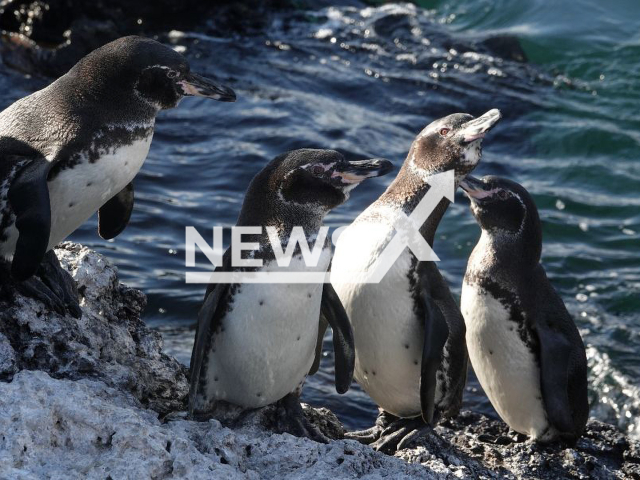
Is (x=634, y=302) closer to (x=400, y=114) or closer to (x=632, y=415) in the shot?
(x=632, y=415)

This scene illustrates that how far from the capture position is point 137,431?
358cm

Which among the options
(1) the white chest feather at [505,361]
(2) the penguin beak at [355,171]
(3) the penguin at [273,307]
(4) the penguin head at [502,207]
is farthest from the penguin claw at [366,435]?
(2) the penguin beak at [355,171]

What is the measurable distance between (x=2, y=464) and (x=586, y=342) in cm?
614

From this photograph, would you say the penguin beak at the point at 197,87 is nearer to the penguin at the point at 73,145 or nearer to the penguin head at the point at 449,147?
the penguin at the point at 73,145

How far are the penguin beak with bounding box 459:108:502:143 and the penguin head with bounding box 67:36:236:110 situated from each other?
1.42 meters

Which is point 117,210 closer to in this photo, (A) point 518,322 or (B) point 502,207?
(B) point 502,207

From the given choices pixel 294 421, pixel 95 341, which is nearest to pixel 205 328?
pixel 95 341

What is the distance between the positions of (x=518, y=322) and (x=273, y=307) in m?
1.74

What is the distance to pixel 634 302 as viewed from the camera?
372 inches

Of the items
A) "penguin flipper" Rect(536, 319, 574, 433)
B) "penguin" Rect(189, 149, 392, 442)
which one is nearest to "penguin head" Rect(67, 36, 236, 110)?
"penguin" Rect(189, 149, 392, 442)

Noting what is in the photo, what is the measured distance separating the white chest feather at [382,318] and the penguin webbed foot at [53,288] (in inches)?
54.4

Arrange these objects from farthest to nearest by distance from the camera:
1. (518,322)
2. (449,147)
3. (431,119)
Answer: (431,119) → (518,322) → (449,147)

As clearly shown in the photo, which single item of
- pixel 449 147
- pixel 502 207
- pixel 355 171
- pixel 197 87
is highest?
pixel 197 87

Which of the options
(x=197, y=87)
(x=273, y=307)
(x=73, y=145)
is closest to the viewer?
(x=73, y=145)
